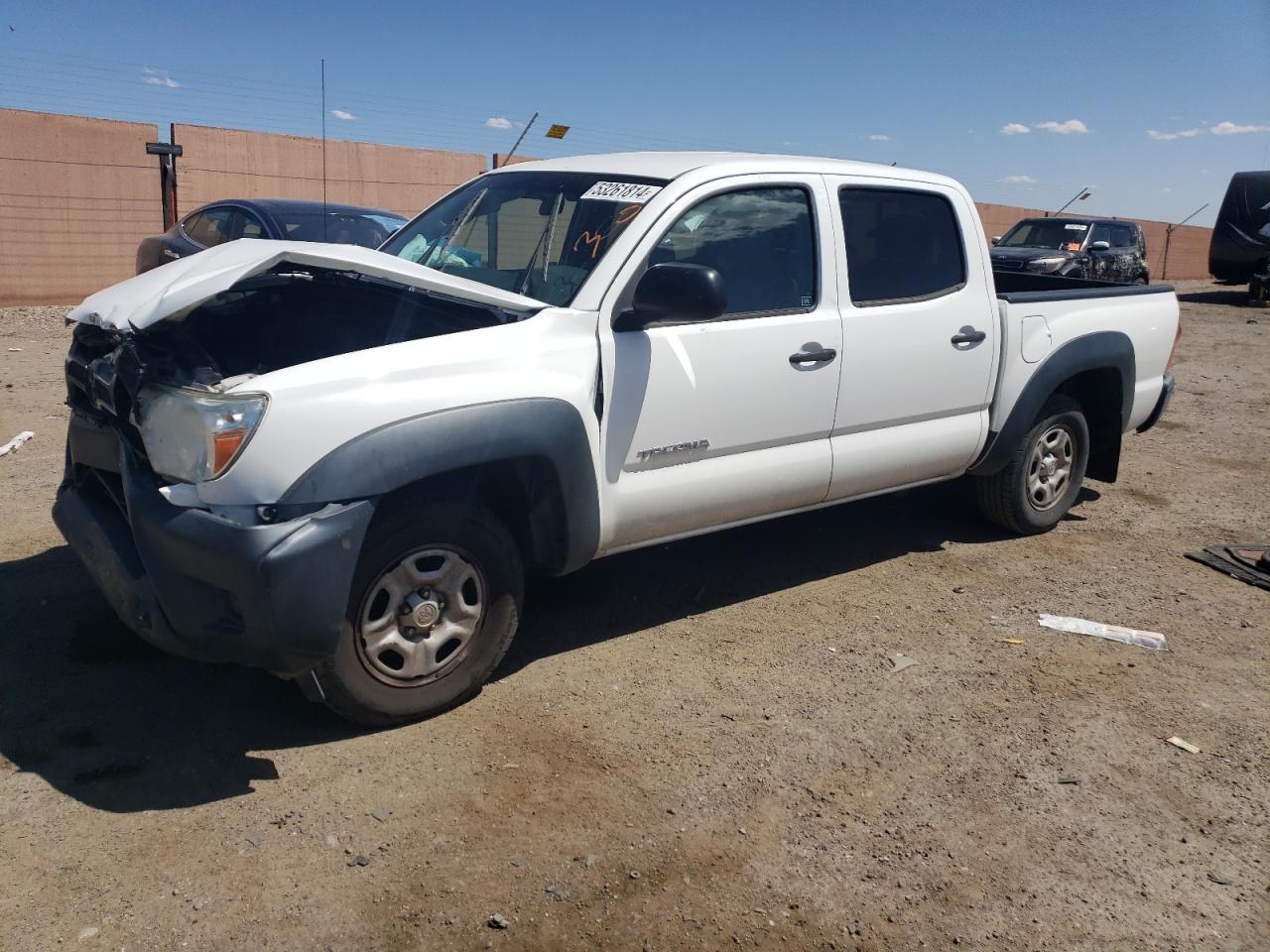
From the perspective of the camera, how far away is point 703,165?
13.9ft

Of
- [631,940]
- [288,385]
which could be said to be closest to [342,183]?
[288,385]

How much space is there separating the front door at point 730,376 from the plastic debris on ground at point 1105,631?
1.24 m

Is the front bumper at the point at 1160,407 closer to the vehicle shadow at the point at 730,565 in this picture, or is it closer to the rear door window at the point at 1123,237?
the vehicle shadow at the point at 730,565

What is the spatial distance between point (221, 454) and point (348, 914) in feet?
4.33

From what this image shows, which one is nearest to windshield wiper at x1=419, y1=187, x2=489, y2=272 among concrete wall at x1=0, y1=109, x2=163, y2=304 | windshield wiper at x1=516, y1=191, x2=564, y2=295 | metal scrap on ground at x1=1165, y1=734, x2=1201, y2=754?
windshield wiper at x1=516, y1=191, x2=564, y2=295

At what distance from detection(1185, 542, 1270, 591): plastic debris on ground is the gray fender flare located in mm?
3675

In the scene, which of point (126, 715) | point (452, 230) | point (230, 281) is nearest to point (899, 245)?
point (452, 230)

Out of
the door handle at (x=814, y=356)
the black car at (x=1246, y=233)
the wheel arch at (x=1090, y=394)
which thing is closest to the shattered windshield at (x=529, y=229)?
the door handle at (x=814, y=356)

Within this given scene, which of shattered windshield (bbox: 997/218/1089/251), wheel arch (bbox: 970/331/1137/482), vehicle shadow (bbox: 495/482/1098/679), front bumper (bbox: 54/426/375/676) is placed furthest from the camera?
shattered windshield (bbox: 997/218/1089/251)

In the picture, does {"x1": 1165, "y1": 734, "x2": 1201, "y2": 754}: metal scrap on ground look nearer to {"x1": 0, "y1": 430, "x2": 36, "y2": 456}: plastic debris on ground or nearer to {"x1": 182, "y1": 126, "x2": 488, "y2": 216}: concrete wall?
{"x1": 0, "y1": 430, "x2": 36, "y2": 456}: plastic debris on ground

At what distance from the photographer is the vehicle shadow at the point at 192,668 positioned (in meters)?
3.28

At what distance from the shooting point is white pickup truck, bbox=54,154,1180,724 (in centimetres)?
308

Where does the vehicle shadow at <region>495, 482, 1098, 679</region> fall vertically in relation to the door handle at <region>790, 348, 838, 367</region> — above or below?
below

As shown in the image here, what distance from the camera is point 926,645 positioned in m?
4.50
